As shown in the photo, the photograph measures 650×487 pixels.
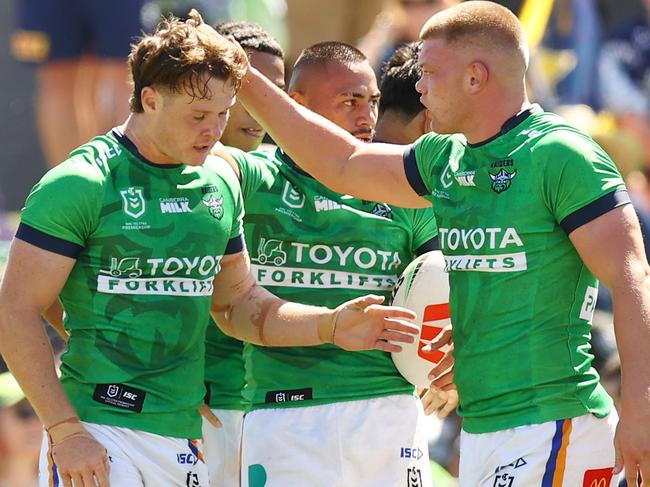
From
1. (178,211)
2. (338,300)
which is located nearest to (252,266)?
(338,300)

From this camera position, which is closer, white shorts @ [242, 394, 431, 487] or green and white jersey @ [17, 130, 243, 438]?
green and white jersey @ [17, 130, 243, 438]

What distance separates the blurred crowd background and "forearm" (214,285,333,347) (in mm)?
2391

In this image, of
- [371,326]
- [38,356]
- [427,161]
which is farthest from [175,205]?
[427,161]

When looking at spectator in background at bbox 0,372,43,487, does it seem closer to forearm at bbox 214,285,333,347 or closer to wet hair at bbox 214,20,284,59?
forearm at bbox 214,285,333,347

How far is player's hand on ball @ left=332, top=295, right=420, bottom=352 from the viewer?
16.7ft

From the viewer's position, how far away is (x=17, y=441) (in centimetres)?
665

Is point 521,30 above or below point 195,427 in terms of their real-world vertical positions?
above

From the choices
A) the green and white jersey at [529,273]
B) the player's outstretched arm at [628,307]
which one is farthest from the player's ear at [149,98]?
the player's outstretched arm at [628,307]

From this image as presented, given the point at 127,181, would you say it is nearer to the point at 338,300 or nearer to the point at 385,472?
the point at 338,300

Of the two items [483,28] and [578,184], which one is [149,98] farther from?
[578,184]

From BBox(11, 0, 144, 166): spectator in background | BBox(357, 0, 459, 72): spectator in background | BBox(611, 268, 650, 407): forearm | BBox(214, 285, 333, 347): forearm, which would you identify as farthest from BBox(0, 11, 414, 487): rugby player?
BBox(357, 0, 459, 72): spectator in background

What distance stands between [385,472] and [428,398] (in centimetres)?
44

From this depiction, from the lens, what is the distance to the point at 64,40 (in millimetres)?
9445

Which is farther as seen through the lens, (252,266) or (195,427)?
(252,266)
